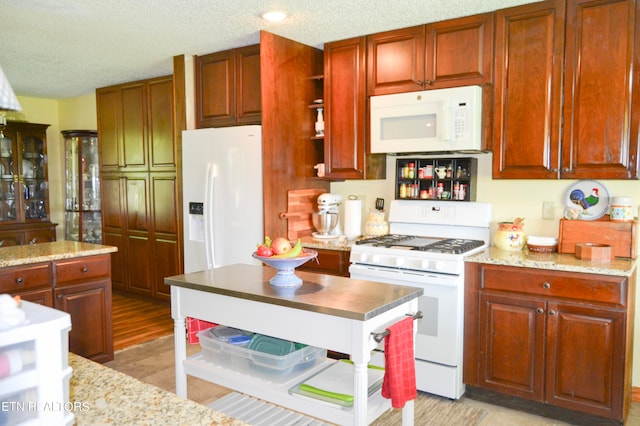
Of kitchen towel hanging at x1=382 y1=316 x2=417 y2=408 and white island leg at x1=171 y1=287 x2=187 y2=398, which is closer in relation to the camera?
kitchen towel hanging at x1=382 y1=316 x2=417 y2=408

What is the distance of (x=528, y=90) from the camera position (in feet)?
9.45

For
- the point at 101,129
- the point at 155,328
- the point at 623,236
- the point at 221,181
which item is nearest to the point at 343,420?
the point at 623,236

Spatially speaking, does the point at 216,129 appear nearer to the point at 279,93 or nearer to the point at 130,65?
the point at 279,93

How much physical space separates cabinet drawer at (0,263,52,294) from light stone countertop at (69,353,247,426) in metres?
2.02

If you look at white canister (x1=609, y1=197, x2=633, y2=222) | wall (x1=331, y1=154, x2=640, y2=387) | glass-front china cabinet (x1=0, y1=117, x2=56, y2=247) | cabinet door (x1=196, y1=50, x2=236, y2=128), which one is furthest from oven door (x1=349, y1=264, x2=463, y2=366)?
glass-front china cabinet (x1=0, y1=117, x2=56, y2=247)

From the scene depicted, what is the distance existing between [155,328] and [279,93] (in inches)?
90.1

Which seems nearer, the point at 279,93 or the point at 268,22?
the point at 268,22

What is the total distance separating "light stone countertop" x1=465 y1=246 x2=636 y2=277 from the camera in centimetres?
246

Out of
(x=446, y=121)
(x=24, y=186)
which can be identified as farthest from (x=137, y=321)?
(x=446, y=121)

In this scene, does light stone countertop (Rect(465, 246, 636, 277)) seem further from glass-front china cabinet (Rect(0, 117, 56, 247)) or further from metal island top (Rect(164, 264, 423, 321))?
glass-front china cabinet (Rect(0, 117, 56, 247))

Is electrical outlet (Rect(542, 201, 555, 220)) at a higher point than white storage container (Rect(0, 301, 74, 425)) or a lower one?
higher

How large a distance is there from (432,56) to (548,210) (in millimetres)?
1226

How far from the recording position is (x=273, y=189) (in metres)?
3.51

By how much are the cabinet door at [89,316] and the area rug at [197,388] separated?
18 centimetres
